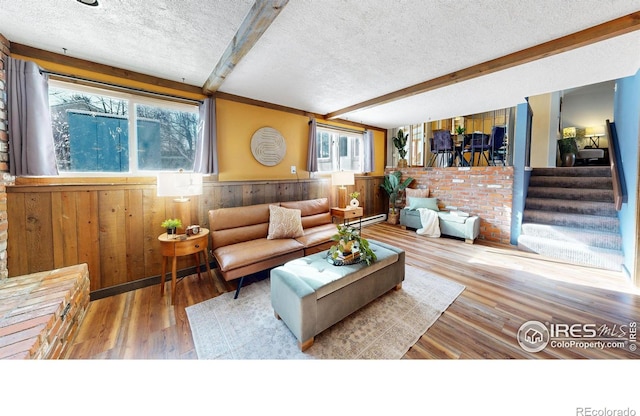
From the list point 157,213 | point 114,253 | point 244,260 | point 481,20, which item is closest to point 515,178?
point 481,20

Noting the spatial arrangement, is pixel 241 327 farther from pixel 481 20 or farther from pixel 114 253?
pixel 481 20

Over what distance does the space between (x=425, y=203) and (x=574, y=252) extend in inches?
88.1

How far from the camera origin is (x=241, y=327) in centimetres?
189

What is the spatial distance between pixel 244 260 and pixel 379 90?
9.23ft

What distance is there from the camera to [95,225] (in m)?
2.34

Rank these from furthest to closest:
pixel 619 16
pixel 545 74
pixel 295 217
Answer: pixel 295 217 → pixel 545 74 → pixel 619 16

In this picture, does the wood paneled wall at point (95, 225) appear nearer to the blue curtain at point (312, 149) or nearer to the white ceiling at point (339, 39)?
the white ceiling at point (339, 39)

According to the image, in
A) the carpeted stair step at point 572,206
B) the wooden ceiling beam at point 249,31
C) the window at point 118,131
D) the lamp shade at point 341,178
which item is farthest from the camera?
the lamp shade at point 341,178

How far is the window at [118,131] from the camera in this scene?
2.27 m

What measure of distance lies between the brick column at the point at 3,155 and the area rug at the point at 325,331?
1522mm

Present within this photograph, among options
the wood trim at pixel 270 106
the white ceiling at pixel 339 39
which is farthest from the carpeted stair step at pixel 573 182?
the wood trim at pixel 270 106

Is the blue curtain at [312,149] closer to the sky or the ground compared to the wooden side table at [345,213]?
closer to the sky

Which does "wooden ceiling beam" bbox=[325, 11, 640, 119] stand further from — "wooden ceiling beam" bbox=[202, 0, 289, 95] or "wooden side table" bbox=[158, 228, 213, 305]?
"wooden side table" bbox=[158, 228, 213, 305]

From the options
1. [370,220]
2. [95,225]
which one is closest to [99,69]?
[95,225]
